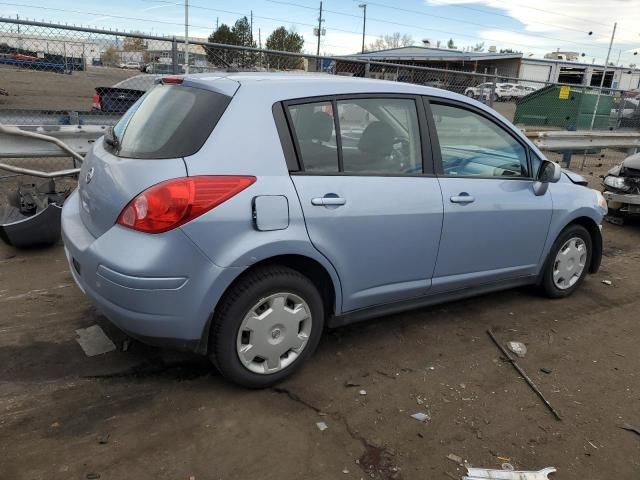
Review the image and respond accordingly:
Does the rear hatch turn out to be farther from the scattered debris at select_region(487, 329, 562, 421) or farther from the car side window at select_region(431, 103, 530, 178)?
the scattered debris at select_region(487, 329, 562, 421)

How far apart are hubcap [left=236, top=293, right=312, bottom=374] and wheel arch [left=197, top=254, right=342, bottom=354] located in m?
0.17

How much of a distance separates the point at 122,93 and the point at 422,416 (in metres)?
8.46

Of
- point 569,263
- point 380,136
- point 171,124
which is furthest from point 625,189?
point 171,124

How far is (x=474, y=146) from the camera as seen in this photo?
3.84 meters

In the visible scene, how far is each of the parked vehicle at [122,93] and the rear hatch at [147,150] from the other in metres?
5.88

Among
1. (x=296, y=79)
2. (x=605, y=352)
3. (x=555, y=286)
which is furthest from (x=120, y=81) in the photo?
(x=605, y=352)

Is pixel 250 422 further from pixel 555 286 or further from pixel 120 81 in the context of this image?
pixel 120 81

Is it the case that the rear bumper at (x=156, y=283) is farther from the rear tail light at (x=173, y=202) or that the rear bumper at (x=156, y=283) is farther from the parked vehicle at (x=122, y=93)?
the parked vehicle at (x=122, y=93)

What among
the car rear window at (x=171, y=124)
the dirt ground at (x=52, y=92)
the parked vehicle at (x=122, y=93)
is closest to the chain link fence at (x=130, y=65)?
the parked vehicle at (x=122, y=93)

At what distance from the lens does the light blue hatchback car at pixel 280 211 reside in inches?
104

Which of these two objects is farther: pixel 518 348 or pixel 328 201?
pixel 518 348

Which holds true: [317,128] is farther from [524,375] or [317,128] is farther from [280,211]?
[524,375]

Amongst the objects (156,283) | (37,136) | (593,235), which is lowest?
(593,235)

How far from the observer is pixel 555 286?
4.61 meters
